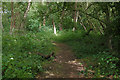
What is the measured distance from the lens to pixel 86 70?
17.4ft

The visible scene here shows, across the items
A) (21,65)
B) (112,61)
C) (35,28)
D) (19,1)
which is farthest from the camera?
(35,28)

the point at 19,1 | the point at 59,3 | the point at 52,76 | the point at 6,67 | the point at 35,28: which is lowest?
the point at 52,76

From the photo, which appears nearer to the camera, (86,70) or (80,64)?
(86,70)

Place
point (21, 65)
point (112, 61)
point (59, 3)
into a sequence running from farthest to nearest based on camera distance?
point (59, 3) < point (112, 61) < point (21, 65)

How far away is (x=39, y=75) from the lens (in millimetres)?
4793

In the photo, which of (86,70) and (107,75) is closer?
(107,75)

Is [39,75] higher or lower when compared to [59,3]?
lower

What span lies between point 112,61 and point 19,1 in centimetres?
1004

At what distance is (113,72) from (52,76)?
2702mm

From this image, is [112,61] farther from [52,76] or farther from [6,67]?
[6,67]

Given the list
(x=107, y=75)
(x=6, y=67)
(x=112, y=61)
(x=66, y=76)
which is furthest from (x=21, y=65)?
(x=112, y=61)

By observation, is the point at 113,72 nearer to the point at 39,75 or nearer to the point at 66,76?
the point at 66,76

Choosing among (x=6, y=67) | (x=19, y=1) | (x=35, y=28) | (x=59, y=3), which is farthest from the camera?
(x=35, y=28)

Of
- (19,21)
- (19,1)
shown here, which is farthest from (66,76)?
(19,1)
